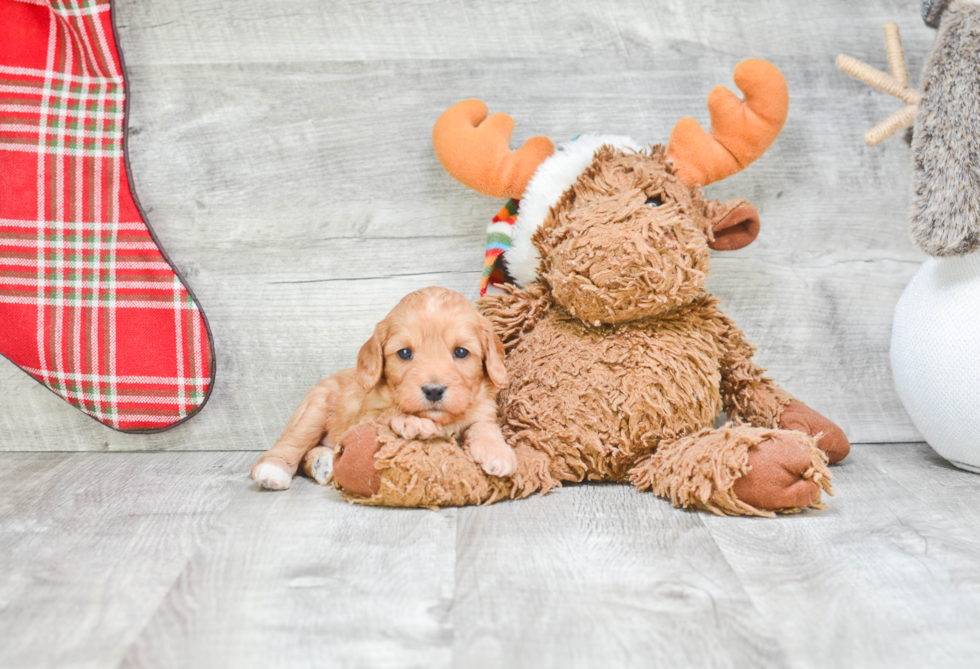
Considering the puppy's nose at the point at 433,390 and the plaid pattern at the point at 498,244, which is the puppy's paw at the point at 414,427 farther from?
the plaid pattern at the point at 498,244

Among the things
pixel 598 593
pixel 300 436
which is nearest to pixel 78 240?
pixel 300 436

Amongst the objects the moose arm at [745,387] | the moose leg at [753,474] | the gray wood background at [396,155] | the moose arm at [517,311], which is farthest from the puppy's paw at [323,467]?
the moose arm at [745,387]

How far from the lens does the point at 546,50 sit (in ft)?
5.71

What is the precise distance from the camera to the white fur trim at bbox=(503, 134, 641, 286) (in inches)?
58.3

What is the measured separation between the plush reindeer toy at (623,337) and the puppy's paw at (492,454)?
0.02 metres

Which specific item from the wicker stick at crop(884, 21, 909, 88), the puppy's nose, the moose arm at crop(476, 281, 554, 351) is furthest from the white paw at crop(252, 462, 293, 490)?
the wicker stick at crop(884, 21, 909, 88)

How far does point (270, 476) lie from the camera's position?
4.84 ft

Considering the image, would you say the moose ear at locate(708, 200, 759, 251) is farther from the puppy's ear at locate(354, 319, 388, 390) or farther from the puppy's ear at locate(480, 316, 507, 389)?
the puppy's ear at locate(354, 319, 388, 390)

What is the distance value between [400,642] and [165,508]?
653 millimetres

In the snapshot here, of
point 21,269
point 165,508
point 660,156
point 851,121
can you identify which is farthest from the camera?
point 851,121

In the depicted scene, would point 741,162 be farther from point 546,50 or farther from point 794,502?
point 794,502

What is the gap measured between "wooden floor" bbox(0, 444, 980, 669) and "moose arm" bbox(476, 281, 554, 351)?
31 centimetres

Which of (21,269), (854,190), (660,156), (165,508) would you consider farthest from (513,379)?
(21,269)

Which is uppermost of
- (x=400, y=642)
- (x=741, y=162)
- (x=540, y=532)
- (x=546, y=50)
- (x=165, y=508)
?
(x=546, y=50)
